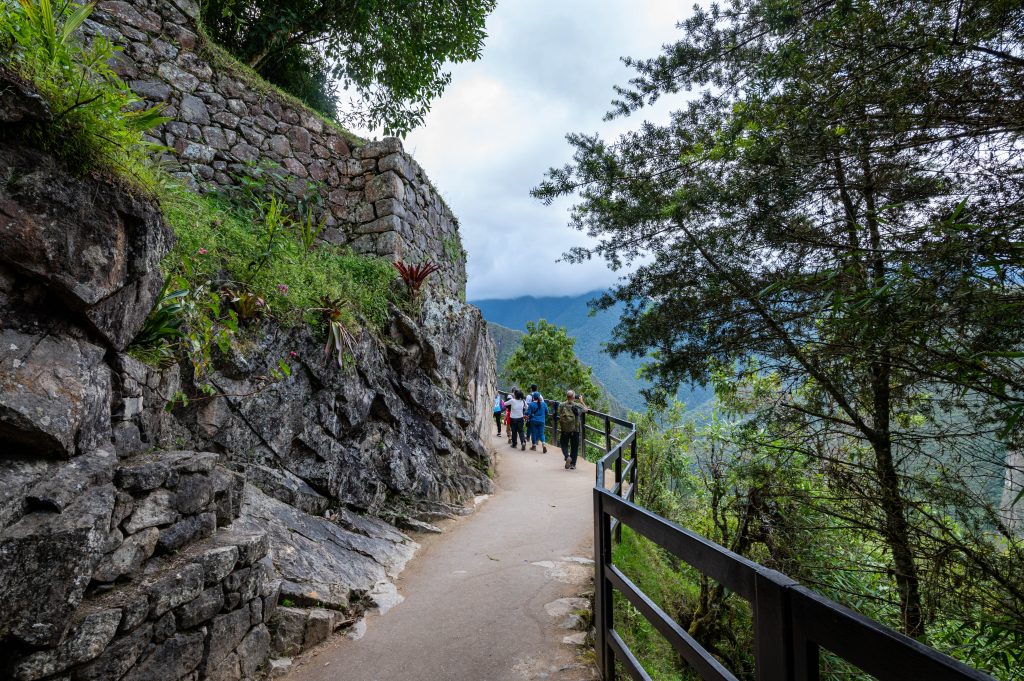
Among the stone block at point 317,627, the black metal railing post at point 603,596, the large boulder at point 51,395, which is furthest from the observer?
the stone block at point 317,627

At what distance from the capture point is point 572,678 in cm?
307

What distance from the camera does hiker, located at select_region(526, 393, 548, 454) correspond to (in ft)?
39.4

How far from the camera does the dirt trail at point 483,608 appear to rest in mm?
3281

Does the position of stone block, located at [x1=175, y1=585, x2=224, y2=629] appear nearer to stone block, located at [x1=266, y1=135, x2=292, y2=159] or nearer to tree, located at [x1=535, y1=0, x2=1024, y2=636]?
tree, located at [x1=535, y1=0, x2=1024, y2=636]

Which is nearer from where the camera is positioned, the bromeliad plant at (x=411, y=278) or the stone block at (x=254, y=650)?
the stone block at (x=254, y=650)

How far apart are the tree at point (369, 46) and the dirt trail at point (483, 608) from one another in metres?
8.78

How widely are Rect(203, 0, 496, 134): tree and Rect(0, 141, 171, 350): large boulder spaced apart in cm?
805

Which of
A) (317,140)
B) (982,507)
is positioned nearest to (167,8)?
(317,140)

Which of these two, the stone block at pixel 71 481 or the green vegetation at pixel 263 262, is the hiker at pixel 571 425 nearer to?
the green vegetation at pixel 263 262

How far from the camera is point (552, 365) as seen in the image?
79.9 feet

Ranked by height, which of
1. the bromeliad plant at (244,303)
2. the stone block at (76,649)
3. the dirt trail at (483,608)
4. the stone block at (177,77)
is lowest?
the dirt trail at (483,608)

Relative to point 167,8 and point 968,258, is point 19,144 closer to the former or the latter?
point 968,258

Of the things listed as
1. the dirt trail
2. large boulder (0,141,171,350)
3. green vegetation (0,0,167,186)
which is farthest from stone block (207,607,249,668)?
green vegetation (0,0,167,186)

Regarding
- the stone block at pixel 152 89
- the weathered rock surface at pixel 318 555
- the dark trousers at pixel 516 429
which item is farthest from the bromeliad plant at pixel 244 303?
the dark trousers at pixel 516 429
